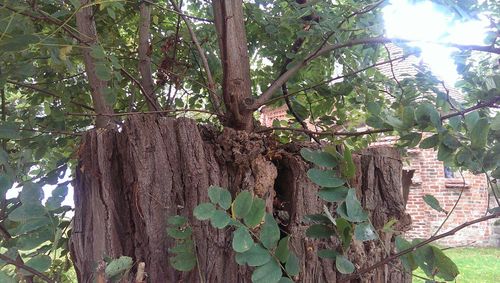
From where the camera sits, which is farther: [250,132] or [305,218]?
[250,132]

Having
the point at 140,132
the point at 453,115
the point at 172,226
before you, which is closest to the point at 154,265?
the point at 172,226

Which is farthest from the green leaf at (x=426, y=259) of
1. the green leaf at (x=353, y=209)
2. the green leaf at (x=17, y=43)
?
the green leaf at (x=17, y=43)

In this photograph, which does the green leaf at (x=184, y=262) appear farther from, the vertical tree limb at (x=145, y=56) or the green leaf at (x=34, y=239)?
the vertical tree limb at (x=145, y=56)

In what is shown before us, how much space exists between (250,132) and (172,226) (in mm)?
299

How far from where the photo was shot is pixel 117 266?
0.81 metres

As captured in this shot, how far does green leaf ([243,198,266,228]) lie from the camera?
78cm

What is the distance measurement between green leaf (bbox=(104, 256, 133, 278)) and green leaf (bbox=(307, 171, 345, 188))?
1.11 ft

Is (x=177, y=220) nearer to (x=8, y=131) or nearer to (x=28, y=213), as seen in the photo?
(x=28, y=213)

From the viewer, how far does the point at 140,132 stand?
935mm

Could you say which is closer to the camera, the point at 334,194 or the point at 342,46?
the point at 334,194

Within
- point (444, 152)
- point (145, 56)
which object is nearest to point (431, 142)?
point (444, 152)

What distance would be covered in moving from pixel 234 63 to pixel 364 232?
55 centimetres

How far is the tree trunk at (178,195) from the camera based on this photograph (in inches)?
35.3

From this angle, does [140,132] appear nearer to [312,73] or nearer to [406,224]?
[406,224]
